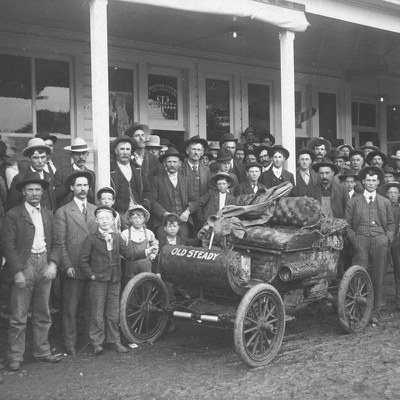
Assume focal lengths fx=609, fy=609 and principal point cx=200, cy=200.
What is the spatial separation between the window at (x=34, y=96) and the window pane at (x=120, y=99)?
0.87 m

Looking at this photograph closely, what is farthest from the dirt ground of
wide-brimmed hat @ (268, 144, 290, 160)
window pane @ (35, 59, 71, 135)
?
window pane @ (35, 59, 71, 135)

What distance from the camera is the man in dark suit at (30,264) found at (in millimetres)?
5816

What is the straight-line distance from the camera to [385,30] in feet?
34.3

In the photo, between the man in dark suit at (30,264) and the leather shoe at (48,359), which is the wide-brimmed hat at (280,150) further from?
the leather shoe at (48,359)

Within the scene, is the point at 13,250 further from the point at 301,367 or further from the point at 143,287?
the point at 301,367

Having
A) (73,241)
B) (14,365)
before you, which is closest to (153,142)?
(73,241)

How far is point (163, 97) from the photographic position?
11.6m

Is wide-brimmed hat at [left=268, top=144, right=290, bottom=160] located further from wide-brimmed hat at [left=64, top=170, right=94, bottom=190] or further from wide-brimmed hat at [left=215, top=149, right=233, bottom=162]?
wide-brimmed hat at [left=64, top=170, right=94, bottom=190]

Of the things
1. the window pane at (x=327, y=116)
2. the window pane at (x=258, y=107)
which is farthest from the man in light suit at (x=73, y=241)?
the window pane at (x=327, y=116)

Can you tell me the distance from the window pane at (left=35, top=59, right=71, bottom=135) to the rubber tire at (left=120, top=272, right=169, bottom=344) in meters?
4.55

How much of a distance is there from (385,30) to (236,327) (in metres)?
6.96

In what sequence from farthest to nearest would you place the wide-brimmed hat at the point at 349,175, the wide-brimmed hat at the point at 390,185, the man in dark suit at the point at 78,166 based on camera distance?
1. the wide-brimmed hat at the point at 349,175
2. the wide-brimmed hat at the point at 390,185
3. the man in dark suit at the point at 78,166

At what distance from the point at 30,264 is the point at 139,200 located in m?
2.14

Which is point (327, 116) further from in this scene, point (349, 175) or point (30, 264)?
point (30, 264)
